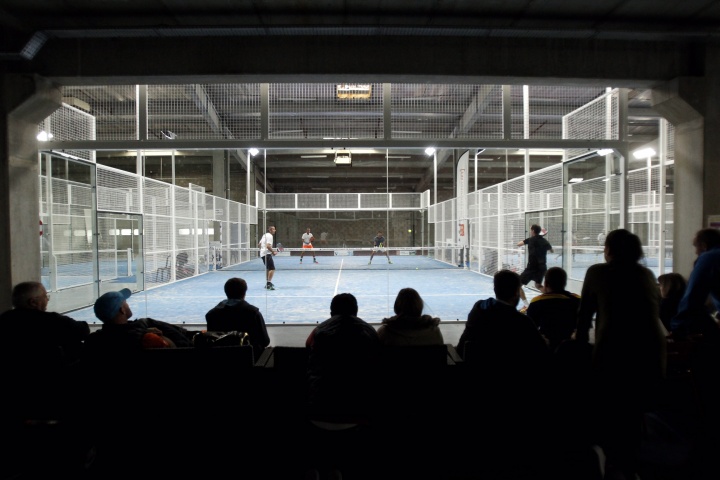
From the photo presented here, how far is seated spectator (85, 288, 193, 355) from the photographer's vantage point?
7.16 ft

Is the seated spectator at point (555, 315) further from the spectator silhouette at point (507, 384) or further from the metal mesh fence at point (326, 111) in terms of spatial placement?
the metal mesh fence at point (326, 111)

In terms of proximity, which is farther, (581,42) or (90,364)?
(581,42)

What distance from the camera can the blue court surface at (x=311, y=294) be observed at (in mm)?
6520

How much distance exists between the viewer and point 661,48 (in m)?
4.49

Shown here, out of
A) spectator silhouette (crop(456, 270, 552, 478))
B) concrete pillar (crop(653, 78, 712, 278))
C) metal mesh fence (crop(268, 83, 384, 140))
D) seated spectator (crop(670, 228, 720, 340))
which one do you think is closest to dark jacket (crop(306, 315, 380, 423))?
spectator silhouette (crop(456, 270, 552, 478))

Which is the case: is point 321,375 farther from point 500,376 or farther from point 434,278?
point 434,278

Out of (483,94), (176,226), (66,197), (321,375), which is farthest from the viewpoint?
(176,226)

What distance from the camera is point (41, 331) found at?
231cm

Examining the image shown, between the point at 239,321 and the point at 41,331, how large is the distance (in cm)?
113

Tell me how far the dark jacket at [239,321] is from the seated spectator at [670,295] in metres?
3.13

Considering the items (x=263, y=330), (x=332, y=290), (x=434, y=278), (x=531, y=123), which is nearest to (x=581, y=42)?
(x=531, y=123)

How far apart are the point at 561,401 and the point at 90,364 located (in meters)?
2.58

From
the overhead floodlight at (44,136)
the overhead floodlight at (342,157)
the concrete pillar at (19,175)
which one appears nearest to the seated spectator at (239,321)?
the concrete pillar at (19,175)

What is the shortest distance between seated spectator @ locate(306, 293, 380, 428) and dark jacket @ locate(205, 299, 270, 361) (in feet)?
3.11
